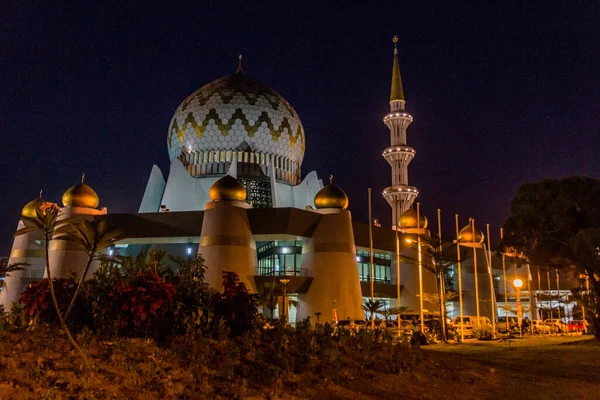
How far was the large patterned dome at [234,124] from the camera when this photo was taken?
166 feet

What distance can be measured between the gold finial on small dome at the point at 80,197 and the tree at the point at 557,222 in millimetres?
26731

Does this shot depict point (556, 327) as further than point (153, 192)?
No

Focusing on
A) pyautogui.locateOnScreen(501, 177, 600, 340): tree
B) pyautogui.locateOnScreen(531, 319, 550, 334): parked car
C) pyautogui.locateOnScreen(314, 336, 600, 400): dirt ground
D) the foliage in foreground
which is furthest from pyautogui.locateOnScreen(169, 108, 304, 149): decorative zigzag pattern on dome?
the foliage in foreground

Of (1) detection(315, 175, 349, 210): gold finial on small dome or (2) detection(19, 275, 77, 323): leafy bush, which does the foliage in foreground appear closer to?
(2) detection(19, 275, 77, 323): leafy bush

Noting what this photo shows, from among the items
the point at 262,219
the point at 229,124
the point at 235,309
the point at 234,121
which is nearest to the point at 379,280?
the point at 262,219

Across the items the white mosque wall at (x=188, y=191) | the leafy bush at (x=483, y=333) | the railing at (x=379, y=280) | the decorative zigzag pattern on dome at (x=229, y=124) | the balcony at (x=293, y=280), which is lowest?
the leafy bush at (x=483, y=333)

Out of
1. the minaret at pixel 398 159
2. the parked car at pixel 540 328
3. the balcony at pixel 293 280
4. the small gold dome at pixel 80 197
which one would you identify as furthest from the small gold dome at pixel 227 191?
the minaret at pixel 398 159

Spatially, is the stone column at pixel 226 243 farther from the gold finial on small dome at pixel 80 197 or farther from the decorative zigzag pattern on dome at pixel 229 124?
the decorative zigzag pattern on dome at pixel 229 124

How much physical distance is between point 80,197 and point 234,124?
51.4 feet

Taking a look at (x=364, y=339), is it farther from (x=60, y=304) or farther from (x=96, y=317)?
(x=60, y=304)

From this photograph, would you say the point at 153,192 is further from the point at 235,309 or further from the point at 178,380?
the point at 178,380

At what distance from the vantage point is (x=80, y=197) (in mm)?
39469

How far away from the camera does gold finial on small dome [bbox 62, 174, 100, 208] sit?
39.4m

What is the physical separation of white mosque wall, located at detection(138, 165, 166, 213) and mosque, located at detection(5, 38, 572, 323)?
0.32 feet
